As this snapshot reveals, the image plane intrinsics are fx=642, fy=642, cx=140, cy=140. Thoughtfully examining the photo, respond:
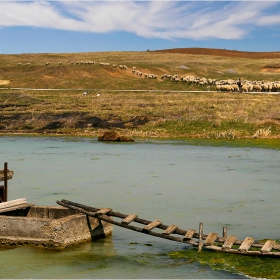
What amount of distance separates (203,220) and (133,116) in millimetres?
31128

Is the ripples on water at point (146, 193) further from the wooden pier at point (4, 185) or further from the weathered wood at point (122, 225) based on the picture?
the wooden pier at point (4, 185)

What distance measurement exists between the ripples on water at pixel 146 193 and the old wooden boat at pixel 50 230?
0.84ft

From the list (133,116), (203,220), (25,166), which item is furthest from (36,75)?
(203,220)

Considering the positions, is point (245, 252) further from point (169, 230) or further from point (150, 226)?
point (150, 226)

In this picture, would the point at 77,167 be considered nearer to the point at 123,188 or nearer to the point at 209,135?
the point at 123,188

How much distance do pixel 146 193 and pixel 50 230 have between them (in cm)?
747

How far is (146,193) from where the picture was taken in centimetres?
2047

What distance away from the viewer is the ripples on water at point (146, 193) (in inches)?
484

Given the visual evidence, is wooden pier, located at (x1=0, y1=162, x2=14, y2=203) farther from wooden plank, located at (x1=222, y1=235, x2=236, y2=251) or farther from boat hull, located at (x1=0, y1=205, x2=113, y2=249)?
wooden plank, located at (x1=222, y1=235, x2=236, y2=251)

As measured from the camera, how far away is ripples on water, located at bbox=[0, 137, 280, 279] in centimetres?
1228

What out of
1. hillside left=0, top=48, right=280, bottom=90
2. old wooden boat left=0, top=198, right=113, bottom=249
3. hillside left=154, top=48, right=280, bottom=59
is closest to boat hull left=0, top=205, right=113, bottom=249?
old wooden boat left=0, top=198, right=113, bottom=249

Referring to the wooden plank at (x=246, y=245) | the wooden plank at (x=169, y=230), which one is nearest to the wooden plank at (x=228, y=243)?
the wooden plank at (x=246, y=245)

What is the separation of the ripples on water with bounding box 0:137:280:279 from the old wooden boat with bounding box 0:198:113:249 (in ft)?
0.84

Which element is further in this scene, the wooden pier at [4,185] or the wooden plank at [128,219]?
the wooden pier at [4,185]
